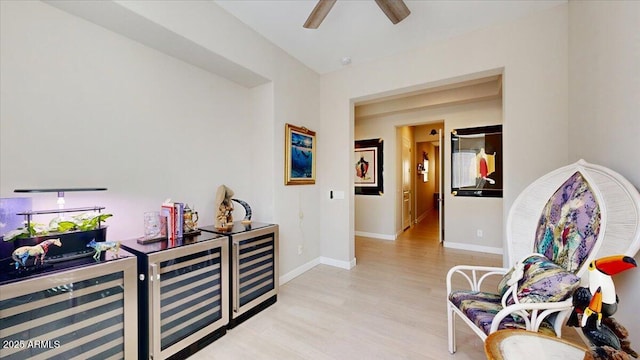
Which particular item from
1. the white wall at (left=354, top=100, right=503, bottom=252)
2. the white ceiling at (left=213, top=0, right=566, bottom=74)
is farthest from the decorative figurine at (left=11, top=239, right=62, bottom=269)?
the white wall at (left=354, top=100, right=503, bottom=252)

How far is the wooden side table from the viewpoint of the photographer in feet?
3.23

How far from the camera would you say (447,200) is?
15.1 feet

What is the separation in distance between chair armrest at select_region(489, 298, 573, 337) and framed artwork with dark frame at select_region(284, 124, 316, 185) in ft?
7.74

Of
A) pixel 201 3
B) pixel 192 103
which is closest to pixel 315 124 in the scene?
pixel 192 103

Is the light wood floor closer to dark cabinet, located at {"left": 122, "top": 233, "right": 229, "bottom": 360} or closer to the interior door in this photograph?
dark cabinet, located at {"left": 122, "top": 233, "right": 229, "bottom": 360}

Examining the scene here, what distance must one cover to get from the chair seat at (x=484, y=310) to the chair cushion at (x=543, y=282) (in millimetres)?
117

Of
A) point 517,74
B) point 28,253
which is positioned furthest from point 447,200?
point 28,253

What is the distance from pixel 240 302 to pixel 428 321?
5.53 feet

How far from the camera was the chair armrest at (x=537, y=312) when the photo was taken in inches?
49.6

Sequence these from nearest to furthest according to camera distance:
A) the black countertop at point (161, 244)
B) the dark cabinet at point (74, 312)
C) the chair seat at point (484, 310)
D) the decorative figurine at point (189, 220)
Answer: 1. the dark cabinet at point (74, 312)
2. the chair seat at point (484, 310)
3. the black countertop at point (161, 244)
4. the decorative figurine at point (189, 220)

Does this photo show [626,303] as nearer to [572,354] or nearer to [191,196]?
[572,354]

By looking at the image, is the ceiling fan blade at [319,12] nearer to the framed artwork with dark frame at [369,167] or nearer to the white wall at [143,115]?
the white wall at [143,115]

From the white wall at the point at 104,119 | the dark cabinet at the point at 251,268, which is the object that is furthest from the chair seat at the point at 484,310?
the white wall at the point at 104,119

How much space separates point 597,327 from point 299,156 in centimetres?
285
